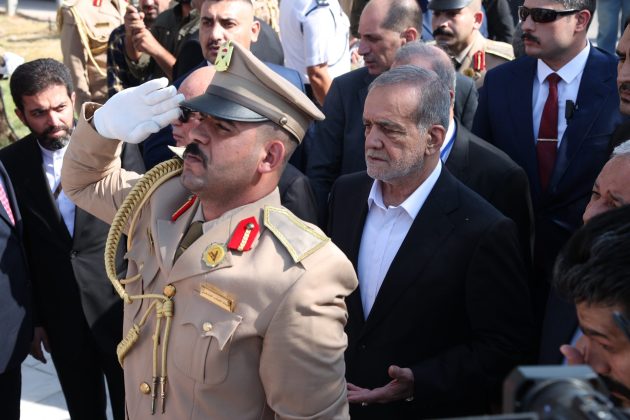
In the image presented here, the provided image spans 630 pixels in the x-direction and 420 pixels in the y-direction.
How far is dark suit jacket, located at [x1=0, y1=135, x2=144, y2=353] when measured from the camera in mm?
3996

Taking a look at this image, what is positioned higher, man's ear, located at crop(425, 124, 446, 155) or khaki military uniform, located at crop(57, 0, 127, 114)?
man's ear, located at crop(425, 124, 446, 155)

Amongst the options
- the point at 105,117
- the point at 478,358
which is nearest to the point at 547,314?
the point at 478,358

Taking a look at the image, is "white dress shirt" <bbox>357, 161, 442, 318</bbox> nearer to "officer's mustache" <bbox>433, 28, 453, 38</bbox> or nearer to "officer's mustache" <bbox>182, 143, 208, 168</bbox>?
"officer's mustache" <bbox>182, 143, 208, 168</bbox>

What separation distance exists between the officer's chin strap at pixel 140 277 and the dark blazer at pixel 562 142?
1.78 meters

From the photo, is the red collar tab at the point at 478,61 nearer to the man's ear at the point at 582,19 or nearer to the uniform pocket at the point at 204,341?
the man's ear at the point at 582,19

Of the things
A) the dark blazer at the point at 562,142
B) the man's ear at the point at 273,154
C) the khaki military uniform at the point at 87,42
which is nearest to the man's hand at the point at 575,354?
the man's ear at the point at 273,154

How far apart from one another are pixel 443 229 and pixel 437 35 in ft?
8.20

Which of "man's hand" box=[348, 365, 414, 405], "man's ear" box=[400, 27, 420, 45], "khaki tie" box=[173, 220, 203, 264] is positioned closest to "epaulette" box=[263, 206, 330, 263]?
"khaki tie" box=[173, 220, 203, 264]

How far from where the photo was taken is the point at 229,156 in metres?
2.40

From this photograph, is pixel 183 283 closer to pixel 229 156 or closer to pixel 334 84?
pixel 229 156

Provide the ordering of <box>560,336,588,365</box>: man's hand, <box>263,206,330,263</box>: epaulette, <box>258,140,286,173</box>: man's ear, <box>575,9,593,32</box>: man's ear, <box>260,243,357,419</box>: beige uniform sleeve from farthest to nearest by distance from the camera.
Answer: <box>575,9,593,32</box>: man's ear, <box>258,140,286,173</box>: man's ear, <box>263,206,330,263</box>: epaulette, <box>260,243,357,419</box>: beige uniform sleeve, <box>560,336,588,365</box>: man's hand

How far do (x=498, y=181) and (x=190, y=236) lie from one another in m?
1.46

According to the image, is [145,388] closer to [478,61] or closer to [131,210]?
[131,210]

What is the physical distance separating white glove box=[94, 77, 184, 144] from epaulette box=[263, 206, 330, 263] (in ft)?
1.43
